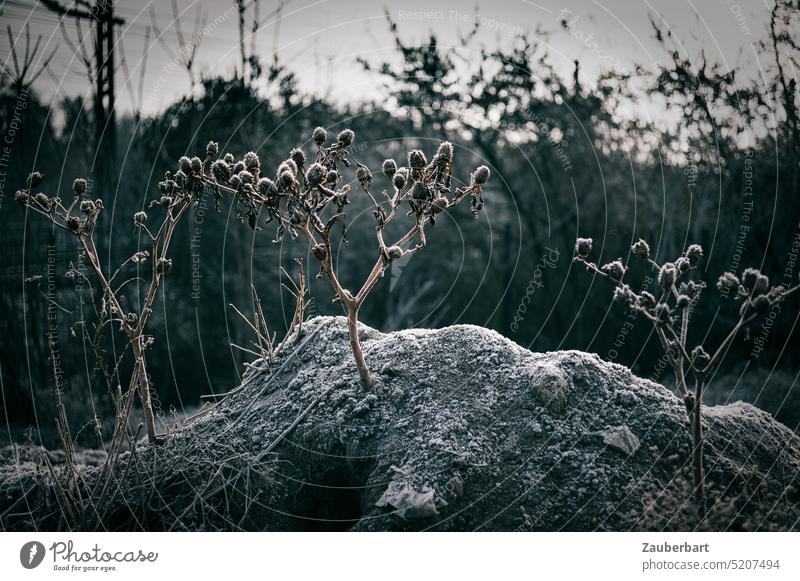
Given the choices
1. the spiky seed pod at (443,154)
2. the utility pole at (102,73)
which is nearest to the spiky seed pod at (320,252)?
the spiky seed pod at (443,154)

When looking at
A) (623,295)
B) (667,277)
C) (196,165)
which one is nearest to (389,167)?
(196,165)

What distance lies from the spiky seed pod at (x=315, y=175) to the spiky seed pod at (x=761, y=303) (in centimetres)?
177

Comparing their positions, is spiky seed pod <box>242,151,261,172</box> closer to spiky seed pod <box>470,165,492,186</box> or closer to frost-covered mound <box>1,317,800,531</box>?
spiky seed pod <box>470,165,492,186</box>

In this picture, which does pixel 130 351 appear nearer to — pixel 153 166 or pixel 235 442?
pixel 153 166

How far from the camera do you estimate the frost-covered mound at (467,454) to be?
119 inches

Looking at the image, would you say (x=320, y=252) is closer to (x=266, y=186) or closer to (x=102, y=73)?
(x=266, y=186)

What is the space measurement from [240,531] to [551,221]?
5.00 meters

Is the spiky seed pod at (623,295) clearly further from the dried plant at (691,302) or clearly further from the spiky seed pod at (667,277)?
the spiky seed pod at (667,277)

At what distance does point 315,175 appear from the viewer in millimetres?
2955

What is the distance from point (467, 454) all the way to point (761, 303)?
51.9 inches

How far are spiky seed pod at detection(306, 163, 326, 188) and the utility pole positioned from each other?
2712 millimetres

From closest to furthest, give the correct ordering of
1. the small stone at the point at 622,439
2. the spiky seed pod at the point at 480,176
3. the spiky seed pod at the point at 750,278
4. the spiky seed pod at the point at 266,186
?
the spiky seed pod at the point at 750,278, the spiky seed pod at the point at 266,186, the spiky seed pod at the point at 480,176, the small stone at the point at 622,439

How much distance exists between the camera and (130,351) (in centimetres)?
588
